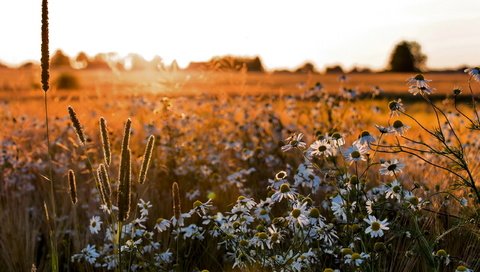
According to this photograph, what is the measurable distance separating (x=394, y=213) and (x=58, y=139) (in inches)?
164

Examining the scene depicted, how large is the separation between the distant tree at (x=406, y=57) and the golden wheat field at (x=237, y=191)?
8774 cm

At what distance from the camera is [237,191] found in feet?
17.5

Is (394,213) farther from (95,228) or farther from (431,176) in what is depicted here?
(95,228)

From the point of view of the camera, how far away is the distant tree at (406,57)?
9506cm

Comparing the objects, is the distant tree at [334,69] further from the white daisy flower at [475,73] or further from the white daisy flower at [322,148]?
the white daisy flower at [322,148]

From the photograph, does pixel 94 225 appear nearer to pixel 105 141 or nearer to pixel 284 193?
pixel 284 193

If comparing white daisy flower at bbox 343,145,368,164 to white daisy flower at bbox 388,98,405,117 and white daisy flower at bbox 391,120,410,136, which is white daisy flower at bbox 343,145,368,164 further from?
white daisy flower at bbox 388,98,405,117

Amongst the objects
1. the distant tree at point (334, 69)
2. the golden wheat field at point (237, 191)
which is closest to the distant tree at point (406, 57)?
the distant tree at point (334, 69)

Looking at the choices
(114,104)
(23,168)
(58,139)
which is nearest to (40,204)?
(23,168)

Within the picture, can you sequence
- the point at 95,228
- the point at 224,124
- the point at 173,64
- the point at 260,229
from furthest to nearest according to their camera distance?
the point at 224,124, the point at 173,64, the point at 95,228, the point at 260,229

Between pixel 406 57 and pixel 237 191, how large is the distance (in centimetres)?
9518

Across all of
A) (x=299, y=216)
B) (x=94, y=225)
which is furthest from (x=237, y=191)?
(x=299, y=216)

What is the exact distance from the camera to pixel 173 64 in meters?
7.44

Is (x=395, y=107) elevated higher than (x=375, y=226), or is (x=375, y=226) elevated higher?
(x=395, y=107)
